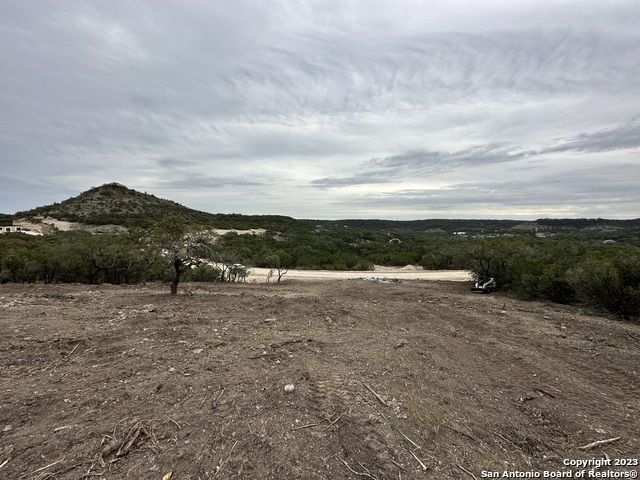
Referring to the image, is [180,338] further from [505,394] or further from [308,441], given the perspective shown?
[505,394]

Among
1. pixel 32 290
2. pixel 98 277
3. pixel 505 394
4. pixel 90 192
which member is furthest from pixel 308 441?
pixel 90 192

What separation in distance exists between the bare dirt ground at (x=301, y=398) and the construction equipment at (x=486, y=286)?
8317 mm

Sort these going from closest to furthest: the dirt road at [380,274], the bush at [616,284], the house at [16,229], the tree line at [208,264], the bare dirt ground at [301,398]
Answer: the bare dirt ground at [301,398] → the bush at [616,284] → the tree line at [208,264] → the dirt road at [380,274] → the house at [16,229]

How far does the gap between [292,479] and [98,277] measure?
18870 millimetres

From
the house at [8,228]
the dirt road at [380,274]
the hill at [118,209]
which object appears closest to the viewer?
the dirt road at [380,274]

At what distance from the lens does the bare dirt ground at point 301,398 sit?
366cm

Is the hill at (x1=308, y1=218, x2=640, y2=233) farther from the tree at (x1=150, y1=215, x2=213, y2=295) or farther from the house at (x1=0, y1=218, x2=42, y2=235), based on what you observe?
the tree at (x1=150, y1=215, x2=213, y2=295)

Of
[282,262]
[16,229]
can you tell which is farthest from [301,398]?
[16,229]

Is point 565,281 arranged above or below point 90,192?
below

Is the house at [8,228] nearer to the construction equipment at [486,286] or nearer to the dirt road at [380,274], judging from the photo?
the dirt road at [380,274]

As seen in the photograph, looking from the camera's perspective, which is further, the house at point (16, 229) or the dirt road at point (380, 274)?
the house at point (16, 229)

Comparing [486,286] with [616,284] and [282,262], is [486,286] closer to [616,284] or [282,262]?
[616,284]

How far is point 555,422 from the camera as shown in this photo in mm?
4738

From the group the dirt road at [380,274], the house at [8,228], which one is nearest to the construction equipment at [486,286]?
the dirt road at [380,274]
